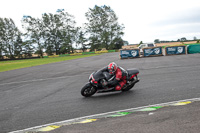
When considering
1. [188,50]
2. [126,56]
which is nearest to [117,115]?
[126,56]

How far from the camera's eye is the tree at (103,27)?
254ft

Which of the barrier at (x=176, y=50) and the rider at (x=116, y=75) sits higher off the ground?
the barrier at (x=176, y=50)

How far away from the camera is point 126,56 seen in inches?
1065

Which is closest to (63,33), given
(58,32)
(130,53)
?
(58,32)

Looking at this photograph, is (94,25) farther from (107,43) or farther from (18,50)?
(18,50)

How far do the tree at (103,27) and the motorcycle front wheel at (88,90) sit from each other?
69.6 metres

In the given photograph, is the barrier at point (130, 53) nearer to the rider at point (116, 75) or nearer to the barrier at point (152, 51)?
the barrier at point (152, 51)

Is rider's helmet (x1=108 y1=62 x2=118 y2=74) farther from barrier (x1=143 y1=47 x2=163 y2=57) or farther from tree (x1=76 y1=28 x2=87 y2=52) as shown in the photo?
tree (x1=76 y1=28 x2=87 y2=52)

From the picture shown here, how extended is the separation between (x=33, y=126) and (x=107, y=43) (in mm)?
73219

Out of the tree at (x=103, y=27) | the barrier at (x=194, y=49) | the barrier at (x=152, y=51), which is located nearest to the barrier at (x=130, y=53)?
the barrier at (x=152, y=51)

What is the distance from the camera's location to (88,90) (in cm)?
776

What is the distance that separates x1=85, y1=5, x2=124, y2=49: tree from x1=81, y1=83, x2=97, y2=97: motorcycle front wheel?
2742 inches

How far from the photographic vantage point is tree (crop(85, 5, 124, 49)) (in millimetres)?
77375

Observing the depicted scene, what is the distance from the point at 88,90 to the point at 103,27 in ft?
239
